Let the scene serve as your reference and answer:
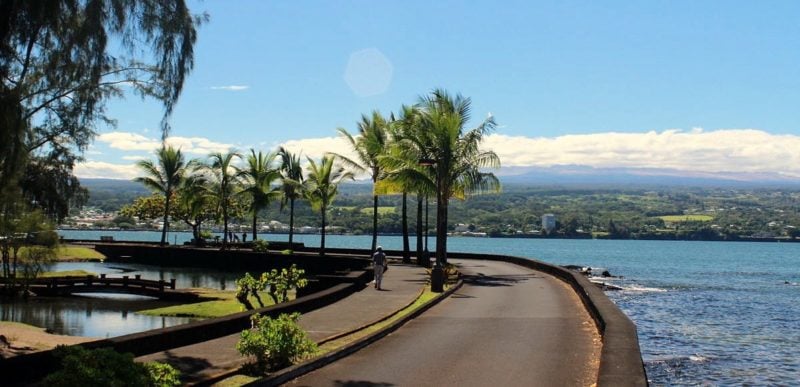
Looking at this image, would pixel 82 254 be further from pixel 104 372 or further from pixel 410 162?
pixel 104 372

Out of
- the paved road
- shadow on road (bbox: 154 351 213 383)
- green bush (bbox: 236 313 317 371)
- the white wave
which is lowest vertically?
the white wave

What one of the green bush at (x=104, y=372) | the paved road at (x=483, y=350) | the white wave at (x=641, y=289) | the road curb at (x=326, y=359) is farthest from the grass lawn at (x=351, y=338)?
the white wave at (x=641, y=289)

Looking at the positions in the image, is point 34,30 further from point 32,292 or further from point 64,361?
point 32,292

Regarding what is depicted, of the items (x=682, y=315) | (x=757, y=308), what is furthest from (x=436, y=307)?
(x=757, y=308)

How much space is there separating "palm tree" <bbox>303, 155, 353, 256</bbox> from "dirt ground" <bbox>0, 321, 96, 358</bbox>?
29.2 meters

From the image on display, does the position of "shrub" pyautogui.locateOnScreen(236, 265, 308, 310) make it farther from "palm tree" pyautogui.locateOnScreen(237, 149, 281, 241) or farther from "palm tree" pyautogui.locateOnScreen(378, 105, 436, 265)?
"palm tree" pyautogui.locateOnScreen(237, 149, 281, 241)

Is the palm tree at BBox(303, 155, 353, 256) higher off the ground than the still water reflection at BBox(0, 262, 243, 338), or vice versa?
the palm tree at BBox(303, 155, 353, 256)

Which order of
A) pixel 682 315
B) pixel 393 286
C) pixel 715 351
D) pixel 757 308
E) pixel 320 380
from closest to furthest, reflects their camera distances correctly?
1. pixel 320 380
2. pixel 715 351
3. pixel 393 286
4. pixel 682 315
5. pixel 757 308

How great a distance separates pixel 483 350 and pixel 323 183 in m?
41.3

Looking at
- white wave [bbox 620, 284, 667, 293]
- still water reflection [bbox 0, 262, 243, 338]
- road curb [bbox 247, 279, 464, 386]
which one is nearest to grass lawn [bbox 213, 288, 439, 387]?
road curb [bbox 247, 279, 464, 386]

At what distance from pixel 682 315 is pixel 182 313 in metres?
22.3

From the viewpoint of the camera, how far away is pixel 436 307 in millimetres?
22672

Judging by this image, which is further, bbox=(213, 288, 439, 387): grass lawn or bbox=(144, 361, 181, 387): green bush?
bbox=(213, 288, 439, 387): grass lawn

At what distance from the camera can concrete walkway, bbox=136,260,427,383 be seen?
12477 mm
